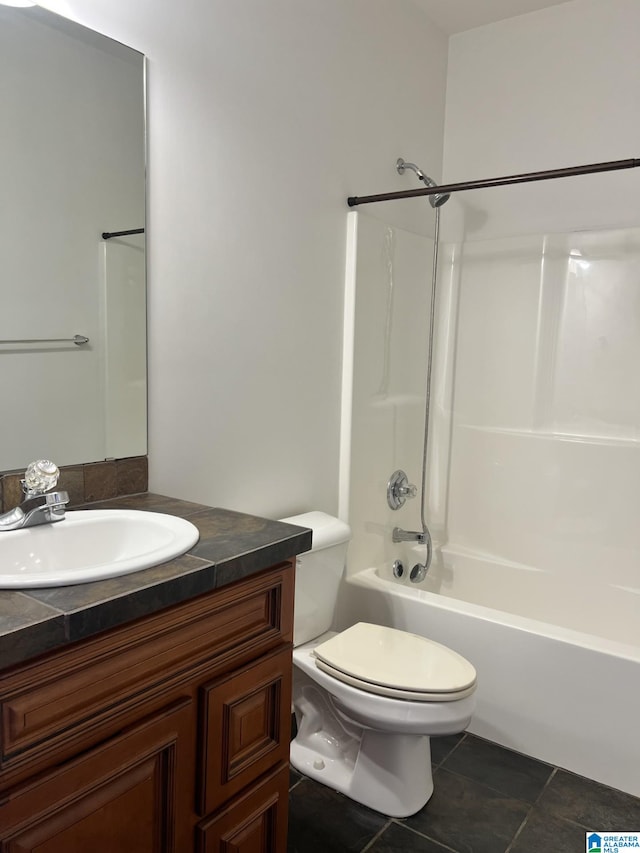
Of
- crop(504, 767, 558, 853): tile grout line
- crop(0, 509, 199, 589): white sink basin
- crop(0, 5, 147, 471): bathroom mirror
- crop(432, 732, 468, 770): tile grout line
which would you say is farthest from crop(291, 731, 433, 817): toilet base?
crop(0, 5, 147, 471): bathroom mirror

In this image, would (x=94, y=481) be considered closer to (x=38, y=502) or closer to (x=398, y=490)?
(x=38, y=502)

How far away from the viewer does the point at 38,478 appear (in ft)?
4.27

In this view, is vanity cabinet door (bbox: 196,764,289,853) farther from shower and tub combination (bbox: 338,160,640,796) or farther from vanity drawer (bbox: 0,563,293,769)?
shower and tub combination (bbox: 338,160,640,796)

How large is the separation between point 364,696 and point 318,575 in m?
0.39

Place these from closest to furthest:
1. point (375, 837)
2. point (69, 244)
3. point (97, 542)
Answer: point (97, 542) < point (69, 244) < point (375, 837)

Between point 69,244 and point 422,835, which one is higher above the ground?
point 69,244

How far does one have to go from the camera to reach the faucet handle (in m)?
1.30

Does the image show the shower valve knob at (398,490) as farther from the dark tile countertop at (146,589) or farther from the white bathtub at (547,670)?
the dark tile countertop at (146,589)

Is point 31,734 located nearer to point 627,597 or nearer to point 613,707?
point 613,707

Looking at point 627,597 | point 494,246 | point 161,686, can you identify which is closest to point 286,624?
point 161,686

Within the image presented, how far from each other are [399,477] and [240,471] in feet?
2.99

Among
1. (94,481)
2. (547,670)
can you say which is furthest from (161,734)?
(547,670)

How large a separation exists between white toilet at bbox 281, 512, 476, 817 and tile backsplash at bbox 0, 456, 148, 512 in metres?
0.53

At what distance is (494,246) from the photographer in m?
2.80
